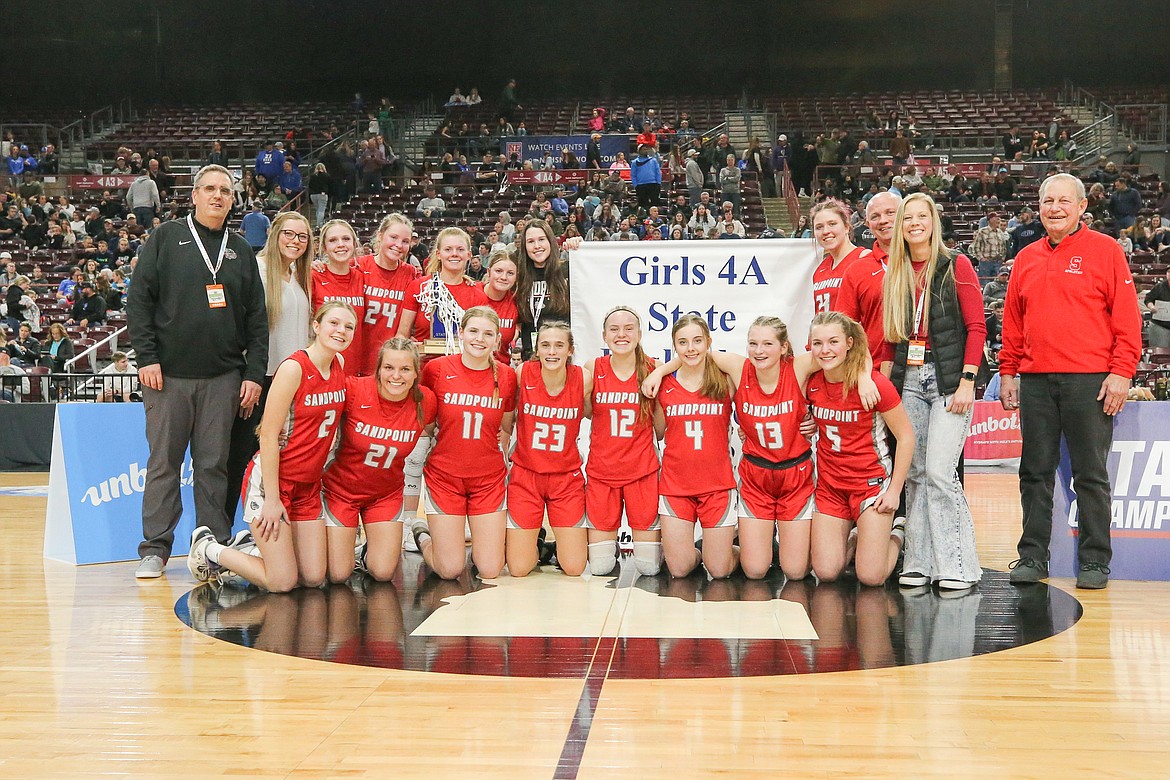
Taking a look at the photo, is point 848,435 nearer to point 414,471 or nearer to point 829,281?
point 829,281

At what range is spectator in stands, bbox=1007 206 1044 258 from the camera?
12.9 m

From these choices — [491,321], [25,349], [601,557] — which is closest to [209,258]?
[491,321]

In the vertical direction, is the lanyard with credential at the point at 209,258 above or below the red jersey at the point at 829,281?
above

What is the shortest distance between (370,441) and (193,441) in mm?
952

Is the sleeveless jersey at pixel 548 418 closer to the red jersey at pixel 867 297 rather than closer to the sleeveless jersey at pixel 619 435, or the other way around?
the sleeveless jersey at pixel 619 435

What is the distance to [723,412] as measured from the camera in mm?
4625

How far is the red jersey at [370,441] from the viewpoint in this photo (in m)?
4.45

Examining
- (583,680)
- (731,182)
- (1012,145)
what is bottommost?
(583,680)

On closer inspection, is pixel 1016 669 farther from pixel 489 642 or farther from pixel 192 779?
pixel 192 779

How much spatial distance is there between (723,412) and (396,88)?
68.5 feet

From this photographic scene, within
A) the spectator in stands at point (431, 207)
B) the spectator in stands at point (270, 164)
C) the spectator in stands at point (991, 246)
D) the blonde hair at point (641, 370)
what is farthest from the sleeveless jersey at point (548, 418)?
the spectator in stands at point (270, 164)

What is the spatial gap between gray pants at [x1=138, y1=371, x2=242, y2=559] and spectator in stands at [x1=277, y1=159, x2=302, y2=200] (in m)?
13.8

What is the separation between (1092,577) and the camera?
177 inches

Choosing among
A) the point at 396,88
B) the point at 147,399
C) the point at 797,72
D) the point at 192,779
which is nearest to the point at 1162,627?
the point at 192,779
